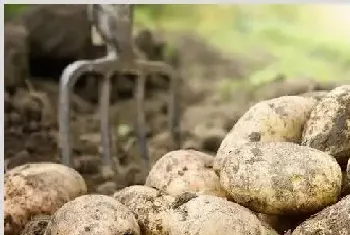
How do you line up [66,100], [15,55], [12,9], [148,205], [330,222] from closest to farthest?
[330,222] < [148,205] < [12,9] < [66,100] < [15,55]

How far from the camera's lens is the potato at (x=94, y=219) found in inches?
34.3

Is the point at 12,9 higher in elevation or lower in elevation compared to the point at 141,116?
higher

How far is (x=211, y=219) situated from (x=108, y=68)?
580 millimetres

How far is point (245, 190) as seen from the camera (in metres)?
0.89

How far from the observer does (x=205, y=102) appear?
1.46 m

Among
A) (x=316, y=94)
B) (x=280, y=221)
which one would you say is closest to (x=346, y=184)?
(x=280, y=221)

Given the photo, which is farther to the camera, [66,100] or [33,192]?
[66,100]

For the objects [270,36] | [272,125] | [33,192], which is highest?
[270,36]

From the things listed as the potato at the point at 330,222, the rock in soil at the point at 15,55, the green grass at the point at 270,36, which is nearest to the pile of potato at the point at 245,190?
the potato at the point at 330,222

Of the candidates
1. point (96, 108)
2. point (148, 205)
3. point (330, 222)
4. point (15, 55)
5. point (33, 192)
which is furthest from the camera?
point (96, 108)

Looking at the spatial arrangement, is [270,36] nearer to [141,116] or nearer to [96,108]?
[141,116]

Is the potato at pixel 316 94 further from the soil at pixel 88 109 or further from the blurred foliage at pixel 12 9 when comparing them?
the blurred foliage at pixel 12 9

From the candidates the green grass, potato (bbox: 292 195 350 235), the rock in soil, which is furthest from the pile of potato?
the rock in soil

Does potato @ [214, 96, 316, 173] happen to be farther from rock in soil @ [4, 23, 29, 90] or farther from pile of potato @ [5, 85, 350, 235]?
rock in soil @ [4, 23, 29, 90]
